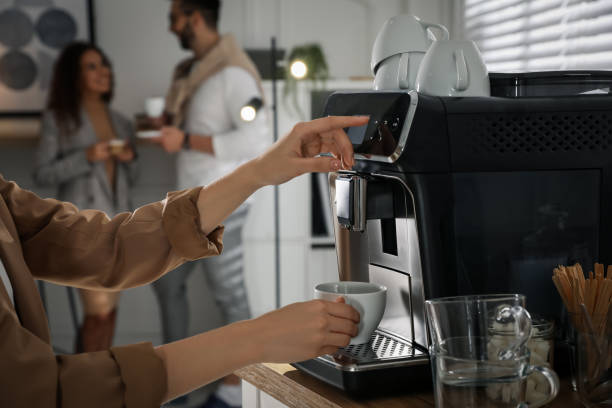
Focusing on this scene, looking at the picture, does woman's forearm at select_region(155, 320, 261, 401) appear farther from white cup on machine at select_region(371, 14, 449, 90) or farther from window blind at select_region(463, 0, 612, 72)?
window blind at select_region(463, 0, 612, 72)

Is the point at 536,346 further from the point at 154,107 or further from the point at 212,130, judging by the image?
the point at 154,107

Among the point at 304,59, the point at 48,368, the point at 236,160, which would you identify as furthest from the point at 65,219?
the point at 304,59

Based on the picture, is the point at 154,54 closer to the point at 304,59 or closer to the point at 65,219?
the point at 304,59

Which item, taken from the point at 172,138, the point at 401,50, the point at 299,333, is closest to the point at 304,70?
the point at 172,138

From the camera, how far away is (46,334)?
896 mm

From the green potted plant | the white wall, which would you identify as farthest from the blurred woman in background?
the green potted plant

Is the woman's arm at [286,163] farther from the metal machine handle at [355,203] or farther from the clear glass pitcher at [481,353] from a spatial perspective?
the clear glass pitcher at [481,353]

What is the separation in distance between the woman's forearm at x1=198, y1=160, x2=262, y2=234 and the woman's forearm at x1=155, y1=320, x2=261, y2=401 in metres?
0.33

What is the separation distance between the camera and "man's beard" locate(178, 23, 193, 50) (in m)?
2.88

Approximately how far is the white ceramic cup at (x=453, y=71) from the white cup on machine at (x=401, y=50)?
8 cm

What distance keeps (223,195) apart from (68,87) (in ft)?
6.62

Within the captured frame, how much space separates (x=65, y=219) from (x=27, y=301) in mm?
230

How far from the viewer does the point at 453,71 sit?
97 centimetres

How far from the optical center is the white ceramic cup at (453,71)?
3.18ft
